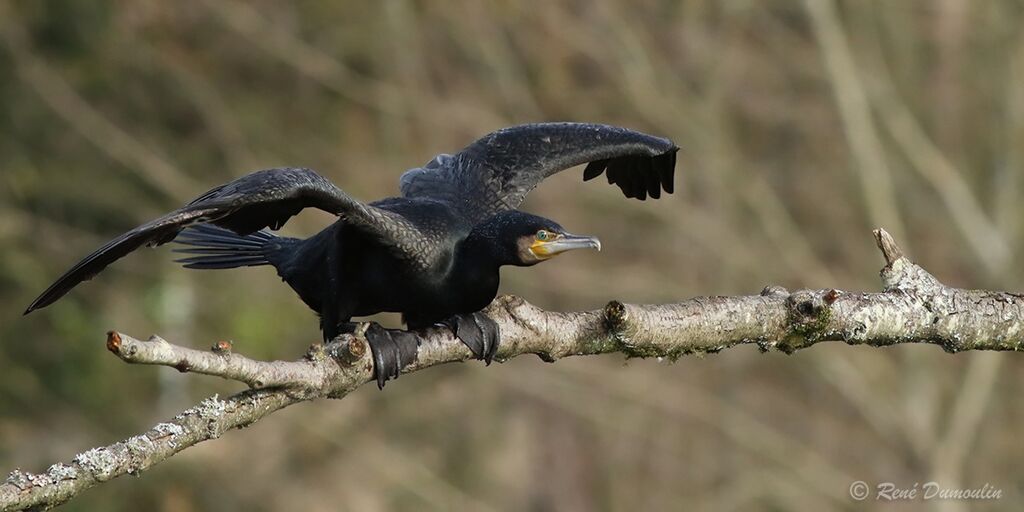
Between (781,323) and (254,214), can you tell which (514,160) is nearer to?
(254,214)

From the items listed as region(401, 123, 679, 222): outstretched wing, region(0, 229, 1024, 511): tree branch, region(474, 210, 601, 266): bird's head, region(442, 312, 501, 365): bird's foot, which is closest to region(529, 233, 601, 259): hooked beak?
region(474, 210, 601, 266): bird's head

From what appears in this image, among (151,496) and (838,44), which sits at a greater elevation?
(838,44)

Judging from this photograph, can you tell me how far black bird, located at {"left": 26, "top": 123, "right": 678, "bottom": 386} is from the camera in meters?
5.08

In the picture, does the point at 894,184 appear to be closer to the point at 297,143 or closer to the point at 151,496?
the point at 297,143

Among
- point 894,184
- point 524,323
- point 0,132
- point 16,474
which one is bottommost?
point 16,474

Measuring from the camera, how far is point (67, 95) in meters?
15.0

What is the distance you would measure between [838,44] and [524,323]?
438 inches

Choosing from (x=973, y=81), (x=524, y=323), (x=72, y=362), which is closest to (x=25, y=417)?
(x=72, y=362)

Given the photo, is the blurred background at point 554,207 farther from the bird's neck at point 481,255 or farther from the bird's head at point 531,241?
the bird's head at point 531,241

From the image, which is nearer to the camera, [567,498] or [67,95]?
[67,95]

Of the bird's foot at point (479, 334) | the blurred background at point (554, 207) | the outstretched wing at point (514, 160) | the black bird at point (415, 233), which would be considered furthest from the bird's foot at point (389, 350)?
the blurred background at point (554, 207)

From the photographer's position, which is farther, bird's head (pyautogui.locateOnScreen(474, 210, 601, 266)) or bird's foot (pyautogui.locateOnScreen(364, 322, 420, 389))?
bird's head (pyautogui.locateOnScreen(474, 210, 601, 266))

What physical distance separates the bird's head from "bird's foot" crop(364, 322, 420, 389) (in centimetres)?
57

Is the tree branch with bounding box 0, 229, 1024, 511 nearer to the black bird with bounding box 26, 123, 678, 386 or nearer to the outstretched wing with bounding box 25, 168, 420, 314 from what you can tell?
the black bird with bounding box 26, 123, 678, 386
